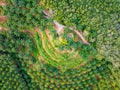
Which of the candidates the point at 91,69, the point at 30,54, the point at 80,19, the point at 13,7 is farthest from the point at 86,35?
the point at 13,7

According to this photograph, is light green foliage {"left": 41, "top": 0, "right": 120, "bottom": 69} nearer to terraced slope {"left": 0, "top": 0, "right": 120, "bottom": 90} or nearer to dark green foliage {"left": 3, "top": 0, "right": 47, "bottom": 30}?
terraced slope {"left": 0, "top": 0, "right": 120, "bottom": 90}

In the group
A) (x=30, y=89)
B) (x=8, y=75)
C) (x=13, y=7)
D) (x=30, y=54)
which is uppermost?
(x=13, y=7)

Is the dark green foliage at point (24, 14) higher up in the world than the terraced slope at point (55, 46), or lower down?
higher up

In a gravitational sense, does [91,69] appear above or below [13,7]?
below

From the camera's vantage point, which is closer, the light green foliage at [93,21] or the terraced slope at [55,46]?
the light green foliage at [93,21]

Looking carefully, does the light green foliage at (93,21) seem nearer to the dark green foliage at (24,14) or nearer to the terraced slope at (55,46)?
the terraced slope at (55,46)

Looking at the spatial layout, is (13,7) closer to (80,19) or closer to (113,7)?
(80,19)

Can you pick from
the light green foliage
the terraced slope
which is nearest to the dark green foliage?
the terraced slope

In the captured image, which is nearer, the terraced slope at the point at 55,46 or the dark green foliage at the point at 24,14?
the dark green foliage at the point at 24,14

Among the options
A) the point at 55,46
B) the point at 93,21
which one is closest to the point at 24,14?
the point at 55,46

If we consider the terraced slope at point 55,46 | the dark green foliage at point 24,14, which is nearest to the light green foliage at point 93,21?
the terraced slope at point 55,46

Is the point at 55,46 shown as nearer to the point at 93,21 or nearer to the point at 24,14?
the point at 24,14
